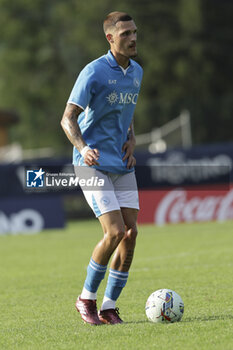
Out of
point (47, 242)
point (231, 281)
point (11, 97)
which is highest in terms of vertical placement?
point (231, 281)

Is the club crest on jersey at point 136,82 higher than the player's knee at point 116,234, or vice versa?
the club crest on jersey at point 136,82

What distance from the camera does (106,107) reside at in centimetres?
660

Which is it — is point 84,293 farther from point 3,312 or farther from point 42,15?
point 42,15

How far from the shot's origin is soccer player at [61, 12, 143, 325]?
6.49 meters

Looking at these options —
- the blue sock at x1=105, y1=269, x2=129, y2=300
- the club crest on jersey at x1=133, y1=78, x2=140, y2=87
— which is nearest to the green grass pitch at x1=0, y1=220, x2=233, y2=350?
the blue sock at x1=105, y1=269, x2=129, y2=300

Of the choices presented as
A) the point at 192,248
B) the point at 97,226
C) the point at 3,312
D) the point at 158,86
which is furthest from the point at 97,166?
the point at 158,86

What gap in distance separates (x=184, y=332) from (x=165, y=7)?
35.5m

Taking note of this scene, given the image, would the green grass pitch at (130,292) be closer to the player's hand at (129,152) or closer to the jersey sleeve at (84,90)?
the player's hand at (129,152)

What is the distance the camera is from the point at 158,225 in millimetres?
20219

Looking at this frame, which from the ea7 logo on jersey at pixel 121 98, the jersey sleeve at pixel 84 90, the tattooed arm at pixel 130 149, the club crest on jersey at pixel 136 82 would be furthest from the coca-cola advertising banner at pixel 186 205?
the jersey sleeve at pixel 84 90

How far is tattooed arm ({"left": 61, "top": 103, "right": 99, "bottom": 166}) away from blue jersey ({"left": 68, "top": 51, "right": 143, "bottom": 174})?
7 cm

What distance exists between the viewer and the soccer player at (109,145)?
6.49 metres

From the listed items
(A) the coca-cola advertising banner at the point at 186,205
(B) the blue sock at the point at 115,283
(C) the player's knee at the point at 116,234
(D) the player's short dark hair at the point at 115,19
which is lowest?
(A) the coca-cola advertising banner at the point at 186,205

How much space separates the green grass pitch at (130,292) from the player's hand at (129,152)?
137 cm
